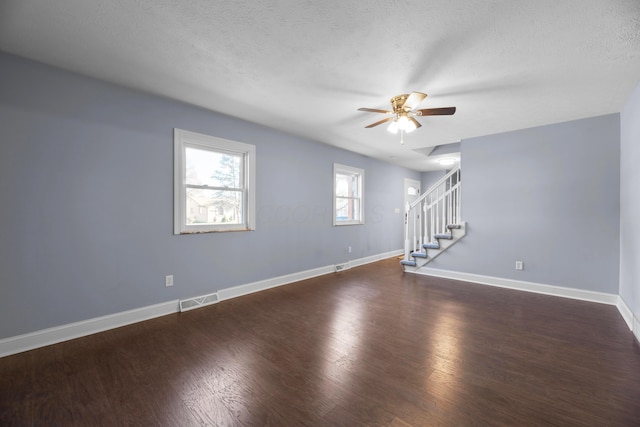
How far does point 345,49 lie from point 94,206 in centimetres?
287

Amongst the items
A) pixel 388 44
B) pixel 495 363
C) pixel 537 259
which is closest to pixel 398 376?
pixel 495 363

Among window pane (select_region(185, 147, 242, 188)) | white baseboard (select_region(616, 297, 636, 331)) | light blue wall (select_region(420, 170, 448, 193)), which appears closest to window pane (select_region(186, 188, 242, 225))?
window pane (select_region(185, 147, 242, 188))

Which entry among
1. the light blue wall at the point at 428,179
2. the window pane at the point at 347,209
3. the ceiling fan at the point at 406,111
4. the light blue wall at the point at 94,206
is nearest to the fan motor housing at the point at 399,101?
the ceiling fan at the point at 406,111

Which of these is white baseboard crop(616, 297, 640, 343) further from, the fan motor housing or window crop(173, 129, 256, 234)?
window crop(173, 129, 256, 234)

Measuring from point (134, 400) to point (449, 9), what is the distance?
3.30 meters

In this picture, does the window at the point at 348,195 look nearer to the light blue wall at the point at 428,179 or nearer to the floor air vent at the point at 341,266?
the floor air vent at the point at 341,266

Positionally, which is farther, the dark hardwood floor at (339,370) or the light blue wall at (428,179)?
the light blue wall at (428,179)

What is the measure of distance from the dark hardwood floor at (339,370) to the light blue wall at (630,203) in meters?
0.46

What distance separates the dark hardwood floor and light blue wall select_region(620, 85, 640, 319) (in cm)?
46

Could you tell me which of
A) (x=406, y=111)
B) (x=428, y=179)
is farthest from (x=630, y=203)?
(x=428, y=179)

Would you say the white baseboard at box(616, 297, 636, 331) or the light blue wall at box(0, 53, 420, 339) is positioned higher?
the light blue wall at box(0, 53, 420, 339)

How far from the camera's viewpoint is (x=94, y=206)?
2.67m

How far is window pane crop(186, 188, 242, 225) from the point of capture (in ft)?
11.4

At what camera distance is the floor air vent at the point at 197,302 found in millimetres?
3264
